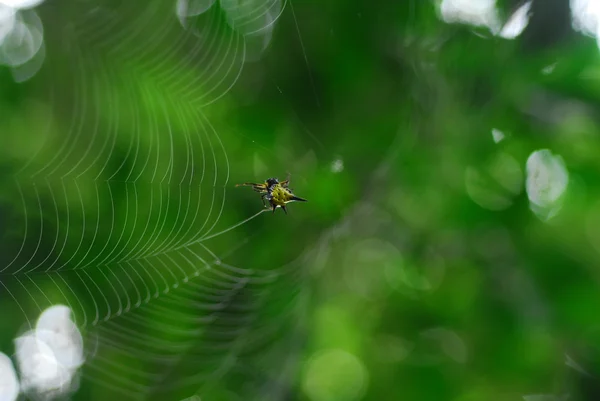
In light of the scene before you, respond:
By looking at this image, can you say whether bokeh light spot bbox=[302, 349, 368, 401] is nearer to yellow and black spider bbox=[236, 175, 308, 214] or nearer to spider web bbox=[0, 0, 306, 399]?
spider web bbox=[0, 0, 306, 399]

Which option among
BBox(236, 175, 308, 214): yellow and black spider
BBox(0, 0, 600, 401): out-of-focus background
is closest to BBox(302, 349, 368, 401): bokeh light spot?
BBox(0, 0, 600, 401): out-of-focus background

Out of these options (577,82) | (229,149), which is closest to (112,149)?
(229,149)

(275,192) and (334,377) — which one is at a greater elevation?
(275,192)

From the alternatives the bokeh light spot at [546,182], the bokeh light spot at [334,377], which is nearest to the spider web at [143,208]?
the bokeh light spot at [334,377]

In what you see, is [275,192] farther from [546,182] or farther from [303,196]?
[546,182]

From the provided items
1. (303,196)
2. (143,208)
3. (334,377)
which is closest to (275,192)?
(303,196)

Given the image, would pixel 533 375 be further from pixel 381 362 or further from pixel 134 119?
pixel 134 119
